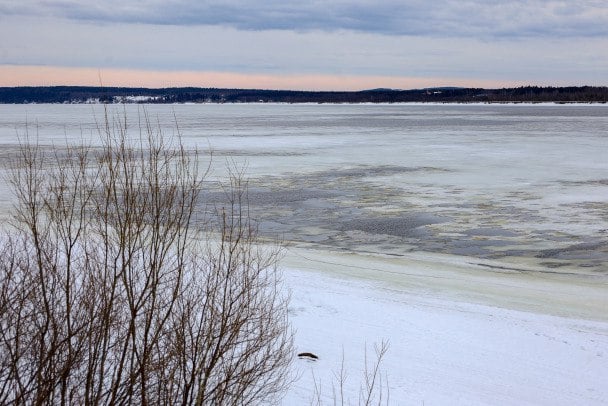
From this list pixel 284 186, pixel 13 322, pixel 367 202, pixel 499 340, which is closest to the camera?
pixel 13 322

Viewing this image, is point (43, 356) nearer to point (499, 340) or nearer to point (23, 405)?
point (23, 405)

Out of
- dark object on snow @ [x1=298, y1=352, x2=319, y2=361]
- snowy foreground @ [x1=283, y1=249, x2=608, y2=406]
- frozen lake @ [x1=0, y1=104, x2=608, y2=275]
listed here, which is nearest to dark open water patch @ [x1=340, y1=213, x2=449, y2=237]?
frozen lake @ [x1=0, y1=104, x2=608, y2=275]

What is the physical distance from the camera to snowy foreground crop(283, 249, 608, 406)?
7.12 metres

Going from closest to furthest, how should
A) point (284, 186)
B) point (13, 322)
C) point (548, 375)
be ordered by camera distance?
1. point (13, 322)
2. point (548, 375)
3. point (284, 186)

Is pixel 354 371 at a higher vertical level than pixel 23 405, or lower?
lower

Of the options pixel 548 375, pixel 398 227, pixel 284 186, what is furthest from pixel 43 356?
pixel 284 186

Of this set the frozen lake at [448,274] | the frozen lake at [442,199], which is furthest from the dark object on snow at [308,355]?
the frozen lake at [442,199]

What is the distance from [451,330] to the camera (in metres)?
8.64

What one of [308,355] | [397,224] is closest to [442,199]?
[397,224]

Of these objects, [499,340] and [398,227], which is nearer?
[499,340]

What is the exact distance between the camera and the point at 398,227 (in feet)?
46.5

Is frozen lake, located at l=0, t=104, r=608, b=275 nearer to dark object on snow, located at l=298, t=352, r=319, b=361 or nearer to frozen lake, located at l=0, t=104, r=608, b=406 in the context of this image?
frozen lake, located at l=0, t=104, r=608, b=406

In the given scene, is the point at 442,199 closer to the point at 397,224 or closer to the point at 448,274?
the point at 397,224

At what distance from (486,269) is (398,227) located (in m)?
3.18
